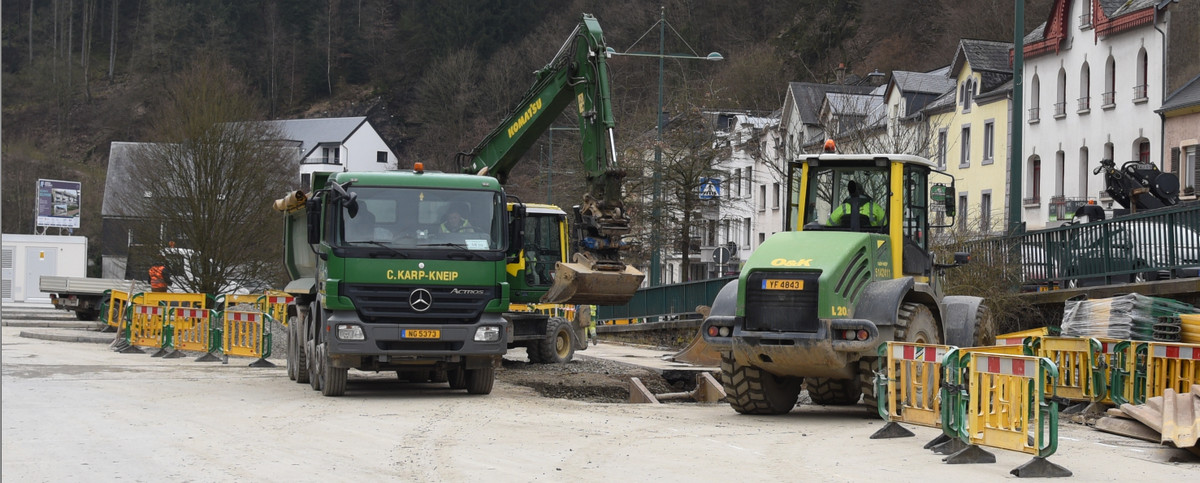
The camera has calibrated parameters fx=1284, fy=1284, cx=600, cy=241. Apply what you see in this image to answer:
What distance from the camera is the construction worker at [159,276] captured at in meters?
38.3

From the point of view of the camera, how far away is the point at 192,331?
25359mm

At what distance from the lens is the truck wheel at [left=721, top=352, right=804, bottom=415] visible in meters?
13.3

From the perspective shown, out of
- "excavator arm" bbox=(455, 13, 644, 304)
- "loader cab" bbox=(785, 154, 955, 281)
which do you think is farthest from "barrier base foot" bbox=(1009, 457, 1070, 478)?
"excavator arm" bbox=(455, 13, 644, 304)

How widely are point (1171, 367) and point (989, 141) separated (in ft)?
125

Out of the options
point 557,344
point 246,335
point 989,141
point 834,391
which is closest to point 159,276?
point 246,335

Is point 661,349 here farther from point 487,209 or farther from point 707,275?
point 707,275

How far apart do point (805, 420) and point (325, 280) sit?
5973 mm

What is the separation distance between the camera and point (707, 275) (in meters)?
74.5

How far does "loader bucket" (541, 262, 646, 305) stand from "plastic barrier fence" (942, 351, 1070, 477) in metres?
7.42

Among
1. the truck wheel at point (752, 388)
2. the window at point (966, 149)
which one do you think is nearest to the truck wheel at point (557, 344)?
the truck wheel at point (752, 388)

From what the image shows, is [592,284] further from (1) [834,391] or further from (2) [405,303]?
(1) [834,391]

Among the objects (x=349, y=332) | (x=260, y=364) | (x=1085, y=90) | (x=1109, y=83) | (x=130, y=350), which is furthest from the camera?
(x=1085, y=90)

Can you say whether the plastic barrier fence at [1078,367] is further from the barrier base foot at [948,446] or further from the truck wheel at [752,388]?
the barrier base foot at [948,446]

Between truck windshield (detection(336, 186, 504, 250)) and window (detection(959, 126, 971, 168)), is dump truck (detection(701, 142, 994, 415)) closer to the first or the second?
truck windshield (detection(336, 186, 504, 250))
